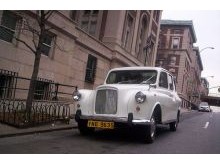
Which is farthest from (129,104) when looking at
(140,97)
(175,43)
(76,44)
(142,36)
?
(175,43)

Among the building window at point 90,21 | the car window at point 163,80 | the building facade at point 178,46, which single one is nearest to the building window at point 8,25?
the car window at point 163,80

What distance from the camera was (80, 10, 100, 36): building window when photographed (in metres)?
27.4

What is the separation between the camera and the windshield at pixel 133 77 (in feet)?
32.8

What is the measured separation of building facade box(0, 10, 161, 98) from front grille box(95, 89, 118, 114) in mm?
3893

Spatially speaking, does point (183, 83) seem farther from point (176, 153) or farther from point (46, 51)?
point (176, 153)

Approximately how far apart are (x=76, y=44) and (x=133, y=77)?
9889 millimetres

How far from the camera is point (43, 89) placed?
16047 millimetres

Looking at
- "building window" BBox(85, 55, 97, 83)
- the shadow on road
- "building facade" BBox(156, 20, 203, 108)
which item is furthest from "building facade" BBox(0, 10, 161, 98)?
"building facade" BBox(156, 20, 203, 108)

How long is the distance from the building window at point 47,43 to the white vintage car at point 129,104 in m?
6.79

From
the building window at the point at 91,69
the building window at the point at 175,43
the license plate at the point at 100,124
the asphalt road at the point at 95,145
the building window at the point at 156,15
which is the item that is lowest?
the asphalt road at the point at 95,145

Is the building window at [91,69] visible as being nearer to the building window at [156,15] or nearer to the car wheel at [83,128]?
the car wheel at [83,128]

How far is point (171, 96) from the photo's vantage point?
11.1 metres
